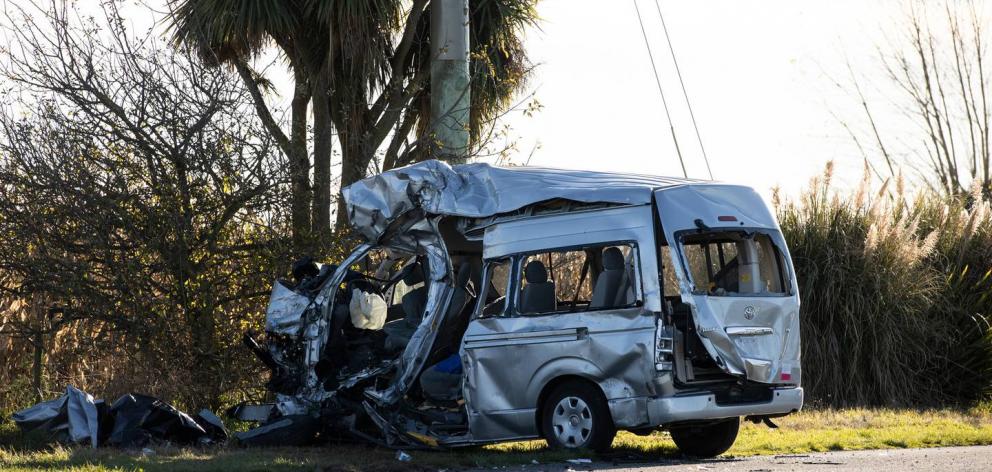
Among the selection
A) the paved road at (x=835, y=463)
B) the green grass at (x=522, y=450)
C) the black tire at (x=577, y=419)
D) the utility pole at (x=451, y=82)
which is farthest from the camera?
the utility pole at (x=451, y=82)

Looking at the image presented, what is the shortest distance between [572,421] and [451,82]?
6770 millimetres

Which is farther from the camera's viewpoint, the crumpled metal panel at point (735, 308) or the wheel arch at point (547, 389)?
the wheel arch at point (547, 389)

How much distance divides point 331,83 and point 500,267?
7682 mm

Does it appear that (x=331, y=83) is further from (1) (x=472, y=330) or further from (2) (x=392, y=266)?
(1) (x=472, y=330)

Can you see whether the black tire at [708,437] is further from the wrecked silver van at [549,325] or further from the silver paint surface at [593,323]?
the silver paint surface at [593,323]

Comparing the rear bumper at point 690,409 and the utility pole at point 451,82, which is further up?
the utility pole at point 451,82

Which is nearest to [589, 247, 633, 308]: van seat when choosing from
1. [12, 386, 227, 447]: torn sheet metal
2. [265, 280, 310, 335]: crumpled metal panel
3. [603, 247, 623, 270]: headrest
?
[603, 247, 623, 270]: headrest

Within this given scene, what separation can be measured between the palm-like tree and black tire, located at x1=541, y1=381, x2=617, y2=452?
5.53 metres

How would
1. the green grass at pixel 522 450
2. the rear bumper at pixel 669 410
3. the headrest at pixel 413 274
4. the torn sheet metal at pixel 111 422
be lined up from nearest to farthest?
the green grass at pixel 522 450 → the rear bumper at pixel 669 410 → the torn sheet metal at pixel 111 422 → the headrest at pixel 413 274

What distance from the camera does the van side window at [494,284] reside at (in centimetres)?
1008

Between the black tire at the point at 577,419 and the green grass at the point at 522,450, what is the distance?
0.49 ft

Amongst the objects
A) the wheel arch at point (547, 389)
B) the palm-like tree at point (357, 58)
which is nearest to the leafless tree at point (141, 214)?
the palm-like tree at point (357, 58)

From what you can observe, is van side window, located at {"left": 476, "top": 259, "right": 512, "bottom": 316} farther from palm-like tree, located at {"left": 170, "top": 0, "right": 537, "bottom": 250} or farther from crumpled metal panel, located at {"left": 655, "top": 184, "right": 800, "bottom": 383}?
palm-like tree, located at {"left": 170, "top": 0, "right": 537, "bottom": 250}

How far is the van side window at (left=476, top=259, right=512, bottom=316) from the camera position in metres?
10.1
